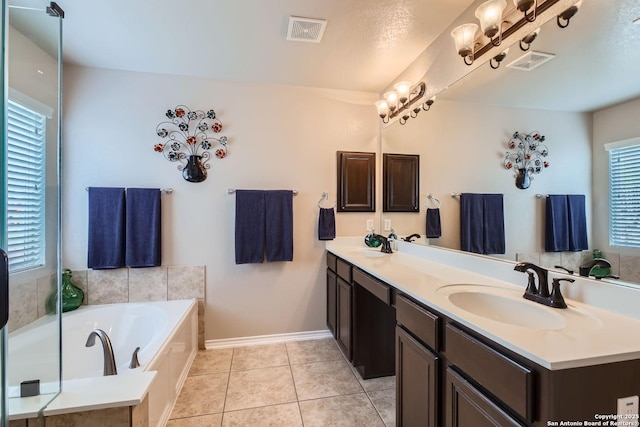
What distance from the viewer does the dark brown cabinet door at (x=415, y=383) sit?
3.95 ft

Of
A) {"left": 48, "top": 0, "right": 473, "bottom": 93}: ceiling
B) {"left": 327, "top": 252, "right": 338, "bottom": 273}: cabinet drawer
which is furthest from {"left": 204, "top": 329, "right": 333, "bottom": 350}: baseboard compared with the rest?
{"left": 48, "top": 0, "right": 473, "bottom": 93}: ceiling

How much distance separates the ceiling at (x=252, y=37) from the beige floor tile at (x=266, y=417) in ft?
8.24

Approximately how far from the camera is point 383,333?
87.0 inches

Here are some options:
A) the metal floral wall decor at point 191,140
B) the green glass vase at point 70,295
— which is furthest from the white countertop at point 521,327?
the green glass vase at point 70,295

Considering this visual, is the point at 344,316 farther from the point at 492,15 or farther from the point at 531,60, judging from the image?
the point at 492,15

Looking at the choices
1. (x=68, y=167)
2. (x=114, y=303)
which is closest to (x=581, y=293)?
(x=114, y=303)

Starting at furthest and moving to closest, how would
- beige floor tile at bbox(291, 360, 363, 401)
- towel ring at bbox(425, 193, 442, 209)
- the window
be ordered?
towel ring at bbox(425, 193, 442, 209) < beige floor tile at bbox(291, 360, 363, 401) < the window

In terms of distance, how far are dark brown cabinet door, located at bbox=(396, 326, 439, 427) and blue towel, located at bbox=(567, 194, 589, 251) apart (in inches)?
31.6

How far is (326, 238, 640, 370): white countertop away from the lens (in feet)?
2.54

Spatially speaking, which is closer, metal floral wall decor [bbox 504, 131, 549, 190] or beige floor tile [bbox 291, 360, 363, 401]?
metal floral wall decor [bbox 504, 131, 549, 190]

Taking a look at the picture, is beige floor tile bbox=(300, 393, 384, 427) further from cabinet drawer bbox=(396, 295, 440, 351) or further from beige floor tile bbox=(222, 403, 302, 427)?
cabinet drawer bbox=(396, 295, 440, 351)

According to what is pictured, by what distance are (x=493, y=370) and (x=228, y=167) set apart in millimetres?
2465

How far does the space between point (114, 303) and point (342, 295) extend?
1981mm

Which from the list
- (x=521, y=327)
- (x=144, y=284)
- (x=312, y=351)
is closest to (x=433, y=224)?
(x=521, y=327)
